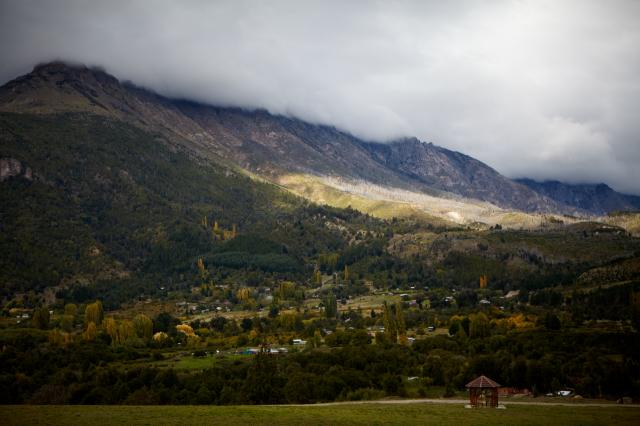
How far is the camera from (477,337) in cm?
15138

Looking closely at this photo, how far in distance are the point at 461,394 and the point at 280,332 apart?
347 feet

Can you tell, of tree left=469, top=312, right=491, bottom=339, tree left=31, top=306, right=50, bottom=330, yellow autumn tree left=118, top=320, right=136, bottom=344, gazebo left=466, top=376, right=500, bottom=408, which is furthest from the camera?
tree left=31, top=306, right=50, bottom=330

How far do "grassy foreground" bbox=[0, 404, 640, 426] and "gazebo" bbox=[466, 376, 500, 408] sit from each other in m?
4.21

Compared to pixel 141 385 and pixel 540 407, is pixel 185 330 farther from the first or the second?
pixel 540 407

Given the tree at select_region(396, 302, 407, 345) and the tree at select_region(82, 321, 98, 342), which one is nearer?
the tree at select_region(396, 302, 407, 345)

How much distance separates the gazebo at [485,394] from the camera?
68.5m

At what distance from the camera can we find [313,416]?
2244 inches

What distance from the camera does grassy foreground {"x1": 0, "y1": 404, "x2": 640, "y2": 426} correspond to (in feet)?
175

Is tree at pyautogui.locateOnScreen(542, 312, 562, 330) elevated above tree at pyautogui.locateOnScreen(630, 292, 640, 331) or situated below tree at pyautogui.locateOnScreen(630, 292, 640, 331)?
below

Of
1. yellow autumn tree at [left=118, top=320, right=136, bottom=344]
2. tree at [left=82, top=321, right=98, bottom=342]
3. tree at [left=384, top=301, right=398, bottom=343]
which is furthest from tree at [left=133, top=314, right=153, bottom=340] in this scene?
tree at [left=384, top=301, right=398, bottom=343]

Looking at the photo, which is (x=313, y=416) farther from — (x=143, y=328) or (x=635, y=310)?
(x=143, y=328)

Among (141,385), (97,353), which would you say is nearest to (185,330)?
(97,353)

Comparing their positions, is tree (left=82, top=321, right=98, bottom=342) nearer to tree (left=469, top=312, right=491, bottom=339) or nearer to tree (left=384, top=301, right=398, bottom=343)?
tree (left=384, top=301, right=398, bottom=343)

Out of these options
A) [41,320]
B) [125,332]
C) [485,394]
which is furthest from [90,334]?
[485,394]
